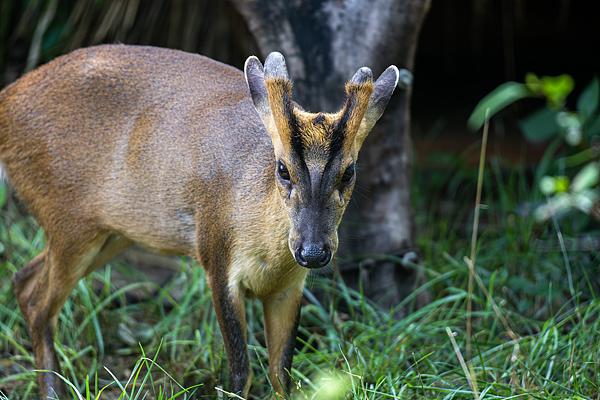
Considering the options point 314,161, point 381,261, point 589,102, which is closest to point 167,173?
point 314,161

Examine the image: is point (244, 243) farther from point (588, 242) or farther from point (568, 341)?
point (588, 242)

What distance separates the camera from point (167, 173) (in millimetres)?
4746

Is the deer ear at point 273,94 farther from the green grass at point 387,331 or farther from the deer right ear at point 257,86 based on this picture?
the green grass at point 387,331

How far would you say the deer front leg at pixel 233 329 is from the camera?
14.5 feet

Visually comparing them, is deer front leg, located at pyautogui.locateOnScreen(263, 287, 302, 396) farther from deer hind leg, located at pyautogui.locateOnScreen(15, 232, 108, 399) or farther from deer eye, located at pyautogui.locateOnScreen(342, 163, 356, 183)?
deer hind leg, located at pyautogui.locateOnScreen(15, 232, 108, 399)

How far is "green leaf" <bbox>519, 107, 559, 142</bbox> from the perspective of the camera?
21.1 feet

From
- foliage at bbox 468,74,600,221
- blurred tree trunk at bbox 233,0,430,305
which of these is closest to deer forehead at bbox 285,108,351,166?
foliage at bbox 468,74,600,221

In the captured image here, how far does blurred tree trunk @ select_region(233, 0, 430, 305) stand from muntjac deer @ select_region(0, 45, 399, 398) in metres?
0.59

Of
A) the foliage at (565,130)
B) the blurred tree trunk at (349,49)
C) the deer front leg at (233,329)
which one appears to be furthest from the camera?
the blurred tree trunk at (349,49)

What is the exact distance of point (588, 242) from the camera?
19.6 feet

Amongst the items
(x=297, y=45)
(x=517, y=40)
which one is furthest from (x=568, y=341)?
(x=517, y=40)

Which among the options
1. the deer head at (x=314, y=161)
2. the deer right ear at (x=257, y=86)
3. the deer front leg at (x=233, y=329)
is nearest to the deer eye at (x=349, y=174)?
the deer head at (x=314, y=161)

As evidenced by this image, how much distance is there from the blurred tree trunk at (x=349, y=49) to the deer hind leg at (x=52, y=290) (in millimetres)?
1339

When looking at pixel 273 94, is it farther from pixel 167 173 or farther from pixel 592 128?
pixel 592 128
